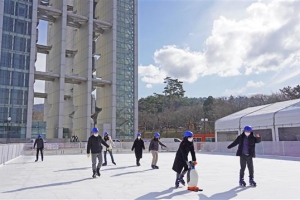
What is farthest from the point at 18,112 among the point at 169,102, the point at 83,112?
the point at 169,102

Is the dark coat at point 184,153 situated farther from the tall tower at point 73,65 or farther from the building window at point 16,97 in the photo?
the building window at point 16,97

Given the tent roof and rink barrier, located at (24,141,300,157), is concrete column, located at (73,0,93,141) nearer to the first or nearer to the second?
rink barrier, located at (24,141,300,157)

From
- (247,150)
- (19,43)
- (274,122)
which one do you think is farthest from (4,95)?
(247,150)

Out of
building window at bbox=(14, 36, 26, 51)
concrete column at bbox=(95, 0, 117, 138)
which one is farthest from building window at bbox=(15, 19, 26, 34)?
concrete column at bbox=(95, 0, 117, 138)

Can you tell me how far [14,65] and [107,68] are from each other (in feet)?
58.0

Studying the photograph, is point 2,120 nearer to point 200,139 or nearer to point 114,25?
point 114,25

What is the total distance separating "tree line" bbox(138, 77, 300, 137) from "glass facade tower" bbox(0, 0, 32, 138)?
142 feet

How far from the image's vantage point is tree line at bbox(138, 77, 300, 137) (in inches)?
2953

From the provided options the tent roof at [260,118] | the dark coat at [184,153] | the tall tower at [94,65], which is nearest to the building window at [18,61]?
the tall tower at [94,65]

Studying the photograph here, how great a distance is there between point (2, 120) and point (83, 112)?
14.4m

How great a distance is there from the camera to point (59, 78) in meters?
52.2

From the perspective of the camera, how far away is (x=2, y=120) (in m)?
46.6

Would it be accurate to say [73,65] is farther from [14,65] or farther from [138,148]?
[138,148]

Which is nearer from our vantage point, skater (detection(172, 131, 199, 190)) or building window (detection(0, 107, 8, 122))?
skater (detection(172, 131, 199, 190))
